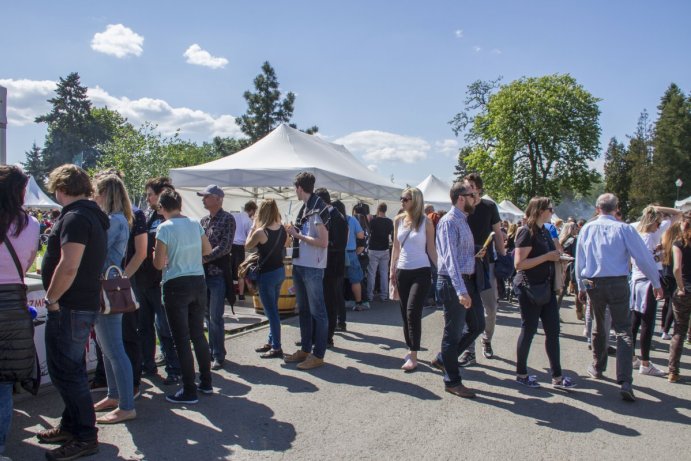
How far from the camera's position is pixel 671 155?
52.4 m

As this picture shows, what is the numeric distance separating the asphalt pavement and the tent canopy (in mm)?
5572

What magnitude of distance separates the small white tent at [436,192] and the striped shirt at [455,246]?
53.6 feet

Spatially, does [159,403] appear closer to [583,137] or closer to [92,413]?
[92,413]

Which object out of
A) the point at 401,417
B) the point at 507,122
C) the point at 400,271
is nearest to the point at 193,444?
the point at 401,417

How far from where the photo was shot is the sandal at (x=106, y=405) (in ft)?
14.1

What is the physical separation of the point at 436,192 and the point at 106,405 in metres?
19.2

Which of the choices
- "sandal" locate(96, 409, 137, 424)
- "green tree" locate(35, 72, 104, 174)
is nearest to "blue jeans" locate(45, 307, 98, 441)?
"sandal" locate(96, 409, 137, 424)

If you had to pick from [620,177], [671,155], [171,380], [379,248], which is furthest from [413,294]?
[620,177]

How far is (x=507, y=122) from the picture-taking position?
41156 mm

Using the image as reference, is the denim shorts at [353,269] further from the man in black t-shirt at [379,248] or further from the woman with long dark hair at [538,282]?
the woman with long dark hair at [538,282]

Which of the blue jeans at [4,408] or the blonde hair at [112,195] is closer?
the blue jeans at [4,408]

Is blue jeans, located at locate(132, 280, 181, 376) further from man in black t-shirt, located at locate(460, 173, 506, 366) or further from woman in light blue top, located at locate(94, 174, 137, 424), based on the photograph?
man in black t-shirt, located at locate(460, 173, 506, 366)

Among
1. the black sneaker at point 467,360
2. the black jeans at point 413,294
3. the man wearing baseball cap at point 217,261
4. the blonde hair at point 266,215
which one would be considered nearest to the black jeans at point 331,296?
the blonde hair at point 266,215

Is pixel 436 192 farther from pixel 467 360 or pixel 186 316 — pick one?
pixel 186 316
